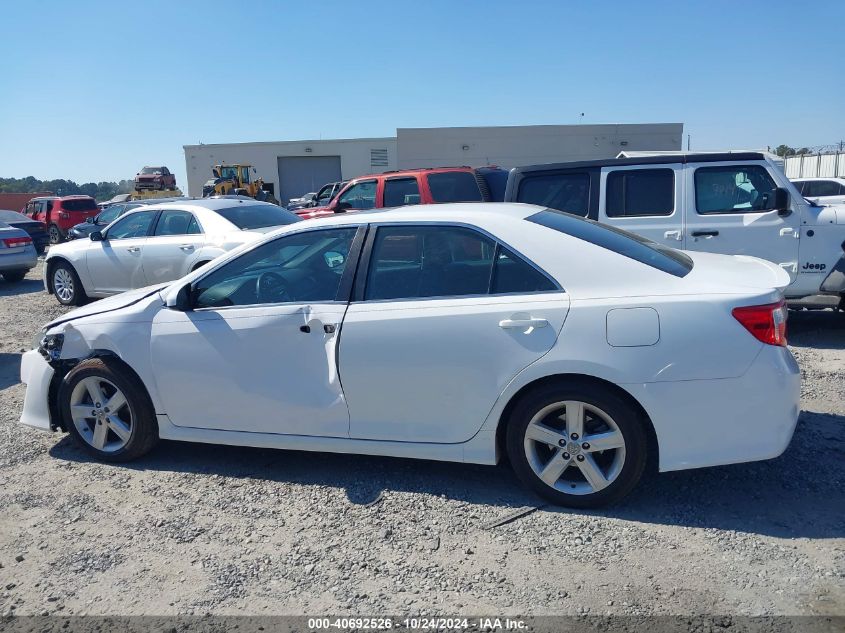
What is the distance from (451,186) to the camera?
1072cm

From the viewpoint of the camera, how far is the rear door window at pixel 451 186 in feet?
34.8

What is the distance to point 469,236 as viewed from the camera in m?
3.97

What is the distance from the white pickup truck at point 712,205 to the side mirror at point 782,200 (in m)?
0.01

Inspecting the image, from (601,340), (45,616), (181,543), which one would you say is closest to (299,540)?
(181,543)

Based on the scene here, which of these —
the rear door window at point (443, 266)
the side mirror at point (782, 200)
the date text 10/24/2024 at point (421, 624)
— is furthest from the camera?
the side mirror at point (782, 200)

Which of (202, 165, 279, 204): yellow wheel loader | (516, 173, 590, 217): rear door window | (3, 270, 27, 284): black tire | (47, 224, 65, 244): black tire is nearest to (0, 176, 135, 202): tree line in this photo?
(202, 165, 279, 204): yellow wheel loader

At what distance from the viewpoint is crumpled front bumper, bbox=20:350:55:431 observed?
4.74 m

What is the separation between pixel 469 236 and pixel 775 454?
1952 millimetres

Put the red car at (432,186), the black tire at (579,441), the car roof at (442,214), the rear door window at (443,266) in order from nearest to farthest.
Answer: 1. the black tire at (579,441)
2. the rear door window at (443,266)
3. the car roof at (442,214)
4. the red car at (432,186)

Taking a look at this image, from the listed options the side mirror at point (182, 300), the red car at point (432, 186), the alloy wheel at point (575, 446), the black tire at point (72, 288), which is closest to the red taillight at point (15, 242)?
the black tire at point (72, 288)

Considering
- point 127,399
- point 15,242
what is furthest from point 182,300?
point 15,242

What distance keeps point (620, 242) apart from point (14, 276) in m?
14.4

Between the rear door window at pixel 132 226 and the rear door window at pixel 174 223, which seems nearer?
the rear door window at pixel 174 223

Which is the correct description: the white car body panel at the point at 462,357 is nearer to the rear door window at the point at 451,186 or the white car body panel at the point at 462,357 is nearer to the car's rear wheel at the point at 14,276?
the rear door window at the point at 451,186
